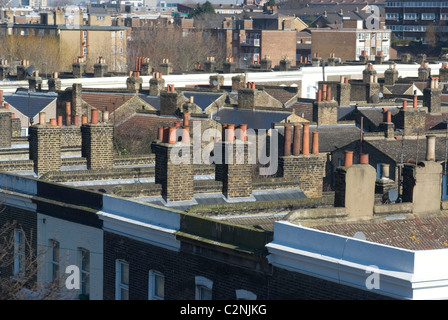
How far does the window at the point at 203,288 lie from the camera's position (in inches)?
966

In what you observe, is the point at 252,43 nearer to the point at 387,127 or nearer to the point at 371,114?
the point at 371,114

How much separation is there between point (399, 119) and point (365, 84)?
57.3ft

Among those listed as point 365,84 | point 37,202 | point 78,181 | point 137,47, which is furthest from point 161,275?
point 137,47

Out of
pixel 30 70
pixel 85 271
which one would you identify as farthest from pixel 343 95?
pixel 85 271

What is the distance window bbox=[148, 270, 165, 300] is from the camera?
86.4ft

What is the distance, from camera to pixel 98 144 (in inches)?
1462

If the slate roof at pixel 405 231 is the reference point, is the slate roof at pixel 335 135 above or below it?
below

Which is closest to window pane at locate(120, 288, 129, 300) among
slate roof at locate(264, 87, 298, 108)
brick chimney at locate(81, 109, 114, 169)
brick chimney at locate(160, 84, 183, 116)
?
brick chimney at locate(81, 109, 114, 169)

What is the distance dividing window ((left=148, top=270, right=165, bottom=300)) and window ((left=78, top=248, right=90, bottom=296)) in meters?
3.07

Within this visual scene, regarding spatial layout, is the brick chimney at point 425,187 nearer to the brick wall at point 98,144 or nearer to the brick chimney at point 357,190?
the brick chimney at point 357,190

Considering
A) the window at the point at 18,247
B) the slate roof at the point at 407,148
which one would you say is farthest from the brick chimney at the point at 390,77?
the window at the point at 18,247

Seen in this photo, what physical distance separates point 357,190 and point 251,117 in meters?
33.9

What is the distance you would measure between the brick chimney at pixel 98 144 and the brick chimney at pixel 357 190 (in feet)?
44.8

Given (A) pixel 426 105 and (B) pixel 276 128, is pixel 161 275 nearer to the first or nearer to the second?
(B) pixel 276 128
